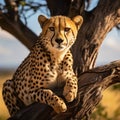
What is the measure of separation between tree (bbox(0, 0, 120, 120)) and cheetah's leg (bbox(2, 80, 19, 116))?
267 millimetres

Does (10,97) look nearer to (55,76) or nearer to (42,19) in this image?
(55,76)

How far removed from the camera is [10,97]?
470 centimetres

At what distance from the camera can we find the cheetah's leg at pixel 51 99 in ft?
13.7

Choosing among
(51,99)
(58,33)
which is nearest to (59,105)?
(51,99)

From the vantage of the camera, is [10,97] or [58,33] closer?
[58,33]

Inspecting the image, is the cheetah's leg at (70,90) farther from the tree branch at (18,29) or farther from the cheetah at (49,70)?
the tree branch at (18,29)

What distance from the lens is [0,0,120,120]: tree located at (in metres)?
4.44

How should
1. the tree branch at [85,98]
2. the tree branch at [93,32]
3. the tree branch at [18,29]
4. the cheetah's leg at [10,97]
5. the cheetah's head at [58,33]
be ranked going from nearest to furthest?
1. the cheetah's head at [58,33]
2. the tree branch at [85,98]
3. the cheetah's leg at [10,97]
4. the tree branch at [93,32]
5. the tree branch at [18,29]

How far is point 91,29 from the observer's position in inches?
232

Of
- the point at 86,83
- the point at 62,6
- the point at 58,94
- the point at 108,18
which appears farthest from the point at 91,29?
the point at 58,94

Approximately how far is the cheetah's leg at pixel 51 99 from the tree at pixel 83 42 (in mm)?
71

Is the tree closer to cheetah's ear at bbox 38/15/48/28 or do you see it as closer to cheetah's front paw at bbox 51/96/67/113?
cheetah's front paw at bbox 51/96/67/113

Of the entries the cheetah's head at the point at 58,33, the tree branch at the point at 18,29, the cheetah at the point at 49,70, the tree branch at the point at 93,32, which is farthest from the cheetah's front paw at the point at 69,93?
the tree branch at the point at 18,29

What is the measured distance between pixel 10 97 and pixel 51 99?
0.60 metres
